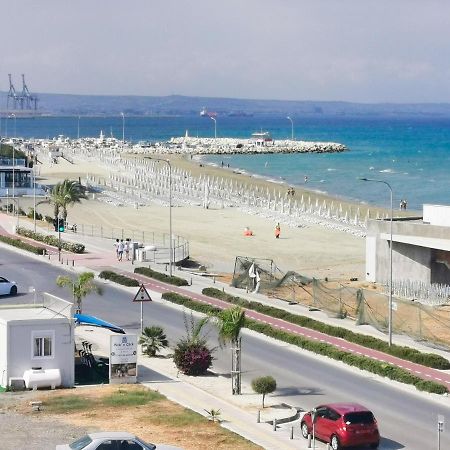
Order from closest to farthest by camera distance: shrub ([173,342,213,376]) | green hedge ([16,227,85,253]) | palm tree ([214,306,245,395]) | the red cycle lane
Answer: palm tree ([214,306,245,395]), shrub ([173,342,213,376]), the red cycle lane, green hedge ([16,227,85,253])

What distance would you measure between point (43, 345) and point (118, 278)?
21901 mm

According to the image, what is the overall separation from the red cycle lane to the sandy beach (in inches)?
466

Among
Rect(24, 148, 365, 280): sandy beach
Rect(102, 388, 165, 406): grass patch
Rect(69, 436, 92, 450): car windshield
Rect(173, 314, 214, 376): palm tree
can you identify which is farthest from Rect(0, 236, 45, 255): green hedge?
Rect(69, 436, 92, 450): car windshield

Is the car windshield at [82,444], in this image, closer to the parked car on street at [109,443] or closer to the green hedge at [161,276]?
the parked car on street at [109,443]

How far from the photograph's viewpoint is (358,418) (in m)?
29.6

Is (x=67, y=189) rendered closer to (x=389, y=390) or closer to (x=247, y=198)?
(x=247, y=198)

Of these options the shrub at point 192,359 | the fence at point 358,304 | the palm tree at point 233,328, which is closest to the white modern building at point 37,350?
the shrub at point 192,359

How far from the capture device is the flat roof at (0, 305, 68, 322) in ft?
118

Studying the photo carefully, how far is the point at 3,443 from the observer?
29.3 metres

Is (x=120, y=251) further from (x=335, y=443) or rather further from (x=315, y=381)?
(x=335, y=443)

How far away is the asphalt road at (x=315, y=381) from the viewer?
3180 cm

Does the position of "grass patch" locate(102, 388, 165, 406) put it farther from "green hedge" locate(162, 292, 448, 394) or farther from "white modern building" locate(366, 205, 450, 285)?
"white modern building" locate(366, 205, 450, 285)

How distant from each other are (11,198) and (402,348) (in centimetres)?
6376

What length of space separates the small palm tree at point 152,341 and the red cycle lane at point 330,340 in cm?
580
